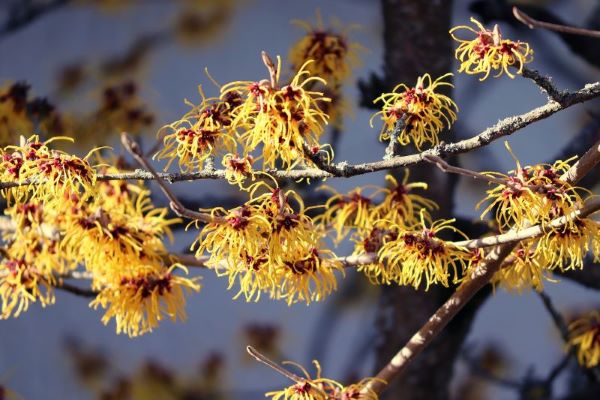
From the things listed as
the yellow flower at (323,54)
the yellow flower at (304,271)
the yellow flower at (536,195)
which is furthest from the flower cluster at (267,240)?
the yellow flower at (323,54)

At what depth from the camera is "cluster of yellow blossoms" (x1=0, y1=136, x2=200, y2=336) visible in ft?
3.50

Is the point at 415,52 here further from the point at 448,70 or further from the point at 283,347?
the point at 283,347

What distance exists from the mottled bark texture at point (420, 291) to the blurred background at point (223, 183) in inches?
1.9

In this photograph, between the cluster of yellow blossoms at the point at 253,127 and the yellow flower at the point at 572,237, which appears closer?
the cluster of yellow blossoms at the point at 253,127

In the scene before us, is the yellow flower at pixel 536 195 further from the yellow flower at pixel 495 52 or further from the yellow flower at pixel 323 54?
the yellow flower at pixel 323 54

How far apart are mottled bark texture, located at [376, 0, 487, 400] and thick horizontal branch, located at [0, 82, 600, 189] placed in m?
0.75

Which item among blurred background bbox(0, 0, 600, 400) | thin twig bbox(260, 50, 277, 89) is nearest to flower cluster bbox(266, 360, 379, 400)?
thin twig bbox(260, 50, 277, 89)

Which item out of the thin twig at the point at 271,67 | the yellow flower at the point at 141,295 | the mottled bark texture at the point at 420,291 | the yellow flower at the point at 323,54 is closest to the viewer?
the thin twig at the point at 271,67

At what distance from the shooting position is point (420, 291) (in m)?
1.87

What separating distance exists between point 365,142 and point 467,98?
0.68 ft

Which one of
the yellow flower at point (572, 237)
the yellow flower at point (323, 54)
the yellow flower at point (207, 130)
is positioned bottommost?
the yellow flower at point (572, 237)

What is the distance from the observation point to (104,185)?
54.4 inches

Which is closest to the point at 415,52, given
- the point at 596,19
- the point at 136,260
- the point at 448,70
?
the point at 448,70

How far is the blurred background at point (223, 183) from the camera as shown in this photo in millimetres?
1955
